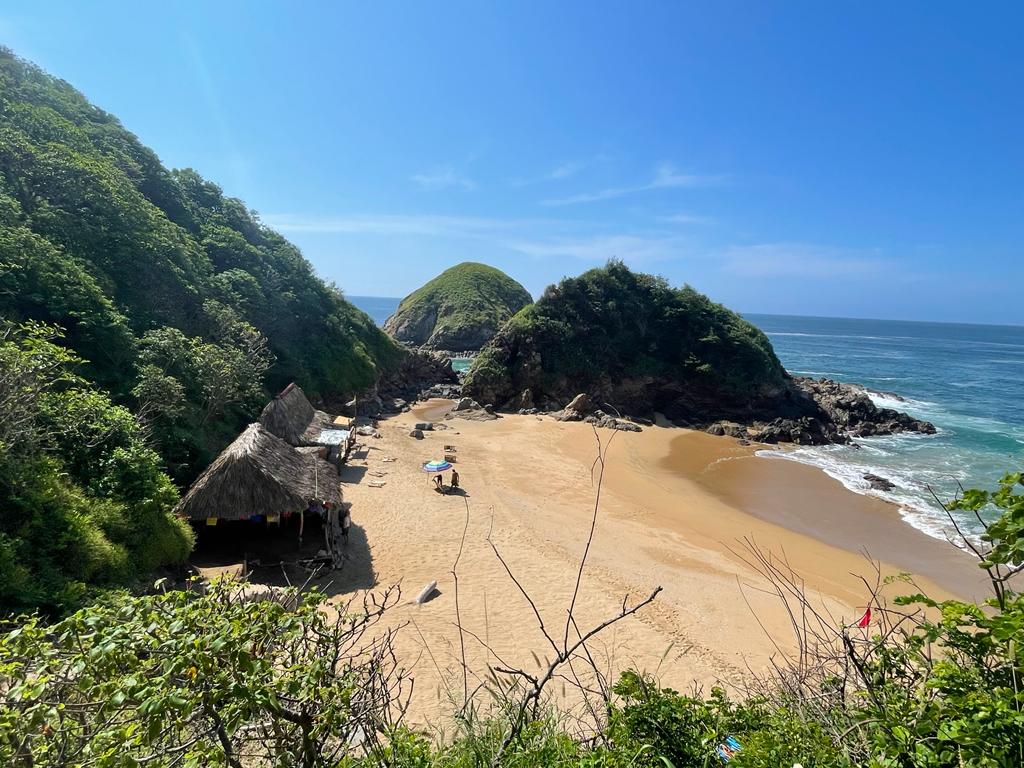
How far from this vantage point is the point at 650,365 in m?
36.8

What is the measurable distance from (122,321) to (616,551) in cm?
1590

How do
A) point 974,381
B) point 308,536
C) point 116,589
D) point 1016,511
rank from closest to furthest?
point 1016,511 → point 116,589 → point 308,536 → point 974,381


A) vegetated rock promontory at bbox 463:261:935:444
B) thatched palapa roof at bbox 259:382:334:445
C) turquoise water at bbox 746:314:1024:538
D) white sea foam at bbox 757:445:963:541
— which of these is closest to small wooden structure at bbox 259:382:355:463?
thatched palapa roof at bbox 259:382:334:445

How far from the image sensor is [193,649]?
7.89ft

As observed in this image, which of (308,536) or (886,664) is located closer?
(886,664)

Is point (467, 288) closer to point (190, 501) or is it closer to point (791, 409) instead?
point (791, 409)

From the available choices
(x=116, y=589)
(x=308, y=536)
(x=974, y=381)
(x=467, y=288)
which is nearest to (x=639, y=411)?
(x=308, y=536)

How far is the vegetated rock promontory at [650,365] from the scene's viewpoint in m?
33.2

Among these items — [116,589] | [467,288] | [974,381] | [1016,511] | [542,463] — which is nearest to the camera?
[1016,511]

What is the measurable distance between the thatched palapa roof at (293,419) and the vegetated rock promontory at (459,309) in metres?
45.1

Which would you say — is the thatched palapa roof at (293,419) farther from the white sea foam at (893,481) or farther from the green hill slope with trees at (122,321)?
the white sea foam at (893,481)

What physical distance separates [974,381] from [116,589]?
7136 centimetres

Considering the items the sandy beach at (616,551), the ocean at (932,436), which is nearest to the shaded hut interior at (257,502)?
the sandy beach at (616,551)

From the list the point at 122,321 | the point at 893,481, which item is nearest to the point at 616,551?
the point at 122,321
